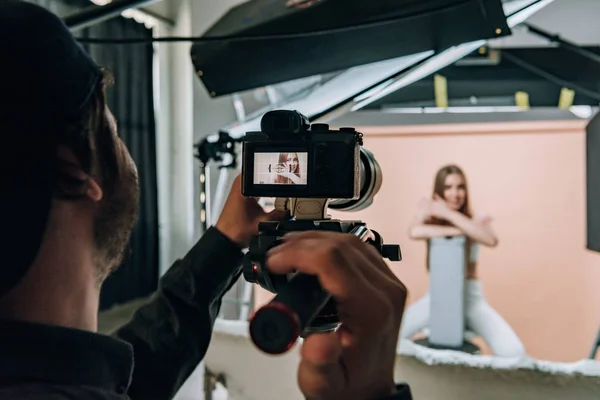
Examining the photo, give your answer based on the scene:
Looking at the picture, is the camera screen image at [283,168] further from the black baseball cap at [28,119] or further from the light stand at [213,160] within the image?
the light stand at [213,160]

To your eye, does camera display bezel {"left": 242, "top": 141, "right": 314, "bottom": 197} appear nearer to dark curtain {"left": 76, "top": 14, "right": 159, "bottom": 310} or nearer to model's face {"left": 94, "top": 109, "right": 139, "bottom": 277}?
model's face {"left": 94, "top": 109, "right": 139, "bottom": 277}

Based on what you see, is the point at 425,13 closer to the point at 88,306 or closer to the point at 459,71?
the point at 88,306

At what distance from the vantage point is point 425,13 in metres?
0.70

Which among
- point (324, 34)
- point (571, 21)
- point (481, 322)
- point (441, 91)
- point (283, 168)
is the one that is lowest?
point (481, 322)

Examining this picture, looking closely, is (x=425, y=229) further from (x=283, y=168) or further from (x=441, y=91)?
(x=283, y=168)

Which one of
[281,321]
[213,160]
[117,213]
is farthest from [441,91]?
[281,321]

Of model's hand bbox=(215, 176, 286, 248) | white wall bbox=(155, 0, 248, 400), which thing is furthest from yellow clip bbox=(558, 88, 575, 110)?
model's hand bbox=(215, 176, 286, 248)

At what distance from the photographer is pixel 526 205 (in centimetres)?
177

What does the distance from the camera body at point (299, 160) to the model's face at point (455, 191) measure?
4.61 ft

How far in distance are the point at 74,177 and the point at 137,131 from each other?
214 cm

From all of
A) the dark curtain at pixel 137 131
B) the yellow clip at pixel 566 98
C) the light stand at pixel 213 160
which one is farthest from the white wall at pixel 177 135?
the yellow clip at pixel 566 98

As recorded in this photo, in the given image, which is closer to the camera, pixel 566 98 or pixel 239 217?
pixel 239 217

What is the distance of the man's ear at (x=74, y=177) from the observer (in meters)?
0.53

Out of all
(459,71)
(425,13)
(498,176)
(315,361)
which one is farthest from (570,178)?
(315,361)
